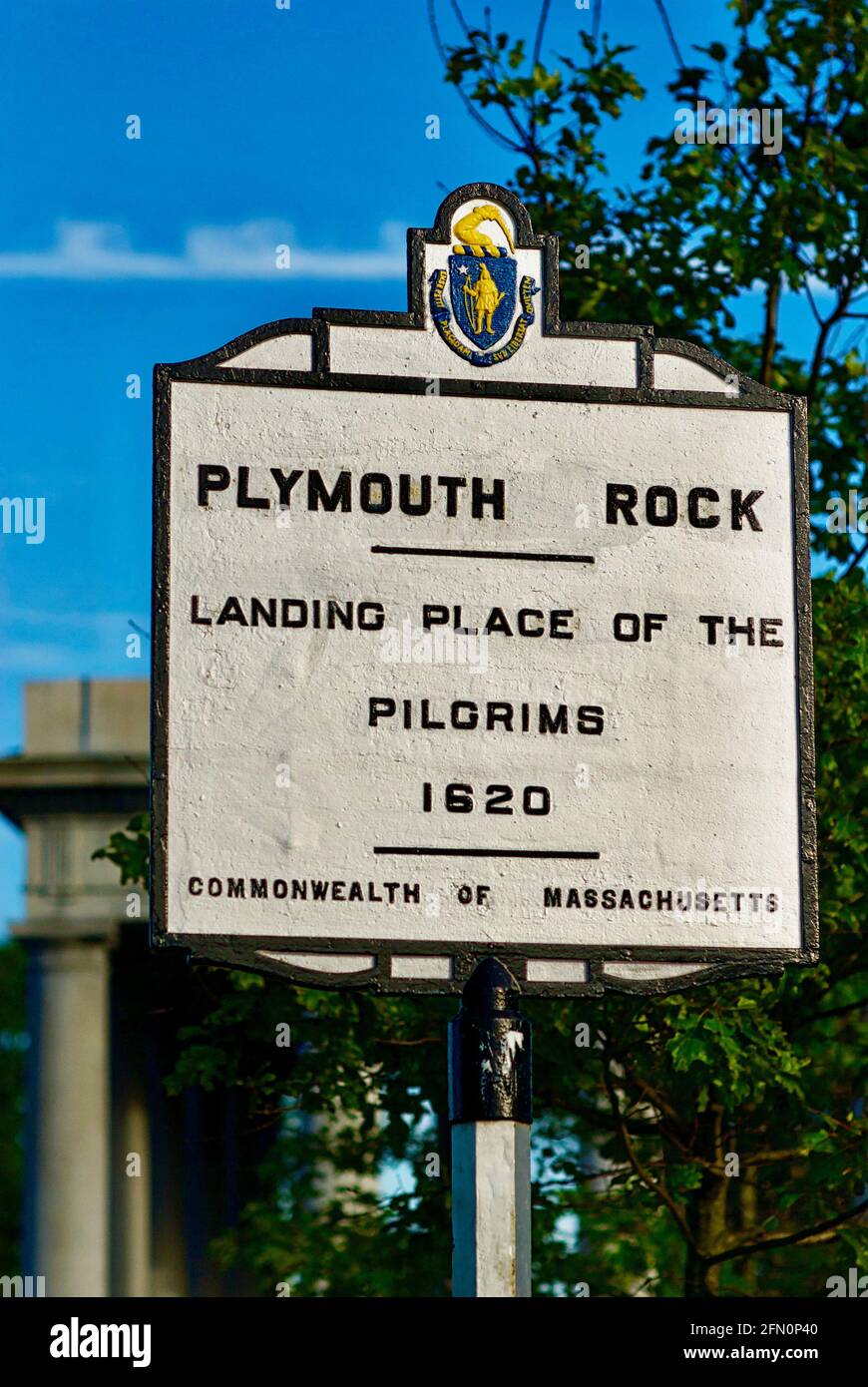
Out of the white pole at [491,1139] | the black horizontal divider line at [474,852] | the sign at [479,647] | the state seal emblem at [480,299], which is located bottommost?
the white pole at [491,1139]

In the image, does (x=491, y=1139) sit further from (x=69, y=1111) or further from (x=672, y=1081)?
(x=69, y=1111)

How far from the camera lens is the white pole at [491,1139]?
7.53 meters

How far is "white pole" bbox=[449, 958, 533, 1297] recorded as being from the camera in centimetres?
753

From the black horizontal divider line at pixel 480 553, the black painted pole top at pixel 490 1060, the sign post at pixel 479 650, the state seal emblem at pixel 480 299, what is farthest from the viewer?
the state seal emblem at pixel 480 299

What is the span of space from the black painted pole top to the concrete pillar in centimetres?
2968

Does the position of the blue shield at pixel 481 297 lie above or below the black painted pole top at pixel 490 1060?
above

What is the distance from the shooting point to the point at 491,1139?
7.62 m

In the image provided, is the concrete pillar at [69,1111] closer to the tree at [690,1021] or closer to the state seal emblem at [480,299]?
the tree at [690,1021]

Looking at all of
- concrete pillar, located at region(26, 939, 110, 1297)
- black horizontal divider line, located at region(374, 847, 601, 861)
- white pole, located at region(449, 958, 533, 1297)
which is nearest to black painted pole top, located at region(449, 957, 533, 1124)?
white pole, located at region(449, 958, 533, 1297)

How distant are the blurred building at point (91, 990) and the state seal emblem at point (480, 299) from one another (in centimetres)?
3027

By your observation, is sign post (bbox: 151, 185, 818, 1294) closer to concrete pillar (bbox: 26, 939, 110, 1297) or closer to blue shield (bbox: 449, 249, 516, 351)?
blue shield (bbox: 449, 249, 516, 351)

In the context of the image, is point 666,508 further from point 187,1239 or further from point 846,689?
point 187,1239

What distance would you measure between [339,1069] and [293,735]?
911cm

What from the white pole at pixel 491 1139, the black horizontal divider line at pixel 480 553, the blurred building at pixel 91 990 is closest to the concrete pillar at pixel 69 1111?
the blurred building at pixel 91 990
